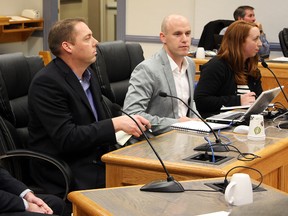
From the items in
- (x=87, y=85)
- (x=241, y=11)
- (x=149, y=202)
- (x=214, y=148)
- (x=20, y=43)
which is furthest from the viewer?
(x=20, y=43)

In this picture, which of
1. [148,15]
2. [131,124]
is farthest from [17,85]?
[148,15]

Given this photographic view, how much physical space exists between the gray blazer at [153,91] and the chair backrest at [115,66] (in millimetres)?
329

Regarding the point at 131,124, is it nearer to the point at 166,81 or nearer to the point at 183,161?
the point at 183,161

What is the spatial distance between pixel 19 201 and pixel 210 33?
463 cm

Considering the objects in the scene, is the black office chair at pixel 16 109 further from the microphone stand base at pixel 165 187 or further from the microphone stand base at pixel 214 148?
the microphone stand base at pixel 165 187

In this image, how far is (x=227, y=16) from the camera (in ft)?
24.7

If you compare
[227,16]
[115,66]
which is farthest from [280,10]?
[115,66]

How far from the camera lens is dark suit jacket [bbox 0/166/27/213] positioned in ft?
8.58

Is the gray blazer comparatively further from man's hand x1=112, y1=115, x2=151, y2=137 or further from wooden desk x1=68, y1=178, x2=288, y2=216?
wooden desk x1=68, y1=178, x2=288, y2=216

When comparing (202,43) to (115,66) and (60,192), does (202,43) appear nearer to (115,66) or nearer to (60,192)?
(115,66)

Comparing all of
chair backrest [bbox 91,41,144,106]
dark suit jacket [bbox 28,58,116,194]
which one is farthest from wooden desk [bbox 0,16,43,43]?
dark suit jacket [bbox 28,58,116,194]

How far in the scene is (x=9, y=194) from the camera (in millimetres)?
2658

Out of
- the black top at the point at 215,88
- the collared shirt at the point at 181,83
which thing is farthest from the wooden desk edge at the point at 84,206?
the black top at the point at 215,88

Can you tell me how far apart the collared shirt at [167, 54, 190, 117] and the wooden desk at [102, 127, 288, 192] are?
1.58 ft
